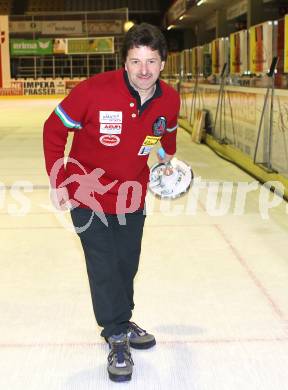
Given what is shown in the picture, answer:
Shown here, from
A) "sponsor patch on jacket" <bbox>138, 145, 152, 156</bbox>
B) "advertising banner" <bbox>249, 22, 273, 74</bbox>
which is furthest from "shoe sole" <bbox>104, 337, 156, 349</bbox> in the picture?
"advertising banner" <bbox>249, 22, 273, 74</bbox>

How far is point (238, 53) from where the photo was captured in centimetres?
1056

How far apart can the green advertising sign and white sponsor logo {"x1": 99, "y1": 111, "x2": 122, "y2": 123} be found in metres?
26.5

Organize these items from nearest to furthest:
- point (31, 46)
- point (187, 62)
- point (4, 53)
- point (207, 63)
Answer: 1. point (207, 63)
2. point (187, 62)
3. point (4, 53)
4. point (31, 46)

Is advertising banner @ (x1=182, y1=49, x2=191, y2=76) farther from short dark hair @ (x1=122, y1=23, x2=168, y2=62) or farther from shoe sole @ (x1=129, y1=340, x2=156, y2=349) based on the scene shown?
short dark hair @ (x1=122, y1=23, x2=168, y2=62)

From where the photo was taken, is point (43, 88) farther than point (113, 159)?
Yes

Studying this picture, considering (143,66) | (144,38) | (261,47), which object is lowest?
(143,66)

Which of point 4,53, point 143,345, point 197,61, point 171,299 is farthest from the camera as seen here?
point 4,53

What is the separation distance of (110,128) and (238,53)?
8.25 meters

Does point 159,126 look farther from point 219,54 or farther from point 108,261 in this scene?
point 219,54

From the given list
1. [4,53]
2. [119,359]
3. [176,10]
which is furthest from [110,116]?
[4,53]

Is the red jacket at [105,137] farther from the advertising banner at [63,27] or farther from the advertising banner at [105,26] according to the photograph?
the advertising banner at [63,27]

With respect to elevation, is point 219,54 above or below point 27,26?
below

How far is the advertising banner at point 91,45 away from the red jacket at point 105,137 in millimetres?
25609

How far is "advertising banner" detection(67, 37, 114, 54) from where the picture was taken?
2780cm
